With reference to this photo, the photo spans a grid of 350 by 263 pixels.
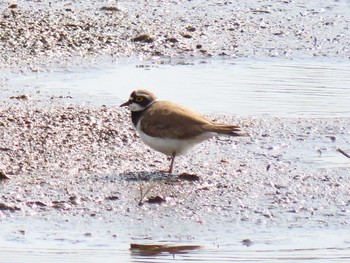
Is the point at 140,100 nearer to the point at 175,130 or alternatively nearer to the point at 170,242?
the point at 175,130

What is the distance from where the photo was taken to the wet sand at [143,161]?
7.03 metres

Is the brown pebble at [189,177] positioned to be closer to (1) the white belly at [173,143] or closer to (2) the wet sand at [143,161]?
(2) the wet sand at [143,161]

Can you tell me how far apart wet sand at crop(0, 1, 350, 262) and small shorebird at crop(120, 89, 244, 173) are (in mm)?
226

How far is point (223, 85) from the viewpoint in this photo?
1048 centimetres

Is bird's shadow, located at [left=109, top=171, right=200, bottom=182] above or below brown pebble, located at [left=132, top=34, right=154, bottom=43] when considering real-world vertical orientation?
above

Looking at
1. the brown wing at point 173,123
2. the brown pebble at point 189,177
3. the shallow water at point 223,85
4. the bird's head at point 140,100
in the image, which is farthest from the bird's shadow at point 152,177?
the shallow water at point 223,85

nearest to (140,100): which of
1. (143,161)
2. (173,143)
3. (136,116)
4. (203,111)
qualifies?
(136,116)

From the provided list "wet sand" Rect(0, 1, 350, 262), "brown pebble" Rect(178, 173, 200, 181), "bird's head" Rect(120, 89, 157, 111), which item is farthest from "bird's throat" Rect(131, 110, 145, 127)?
"brown pebble" Rect(178, 173, 200, 181)

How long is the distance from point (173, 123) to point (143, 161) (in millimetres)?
498

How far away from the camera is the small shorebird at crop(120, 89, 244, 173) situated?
8.02 m

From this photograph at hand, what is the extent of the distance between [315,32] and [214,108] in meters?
3.58

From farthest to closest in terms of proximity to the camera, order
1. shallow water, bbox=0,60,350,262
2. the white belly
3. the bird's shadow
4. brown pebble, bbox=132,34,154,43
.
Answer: brown pebble, bbox=132,34,154,43, the white belly, the bird's shadow, shallow water, bbox=0,60,350,262

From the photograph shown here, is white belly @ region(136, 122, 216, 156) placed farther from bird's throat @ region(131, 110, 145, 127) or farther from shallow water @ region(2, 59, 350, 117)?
shallow water @ region(2, 59, 350, 117)

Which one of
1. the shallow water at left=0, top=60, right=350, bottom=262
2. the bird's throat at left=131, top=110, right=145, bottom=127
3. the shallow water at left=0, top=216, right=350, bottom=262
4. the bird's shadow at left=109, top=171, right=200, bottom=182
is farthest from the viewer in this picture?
the bird's throat at left=131, top=110, right=145, bottom=127
